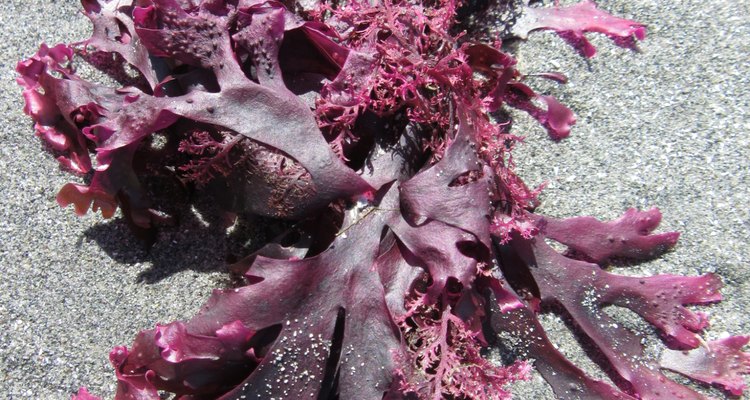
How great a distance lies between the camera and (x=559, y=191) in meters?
1.75

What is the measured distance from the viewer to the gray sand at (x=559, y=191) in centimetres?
160

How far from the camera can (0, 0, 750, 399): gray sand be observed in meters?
1.60

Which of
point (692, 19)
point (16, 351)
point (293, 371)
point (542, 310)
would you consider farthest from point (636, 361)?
point (16, 351)

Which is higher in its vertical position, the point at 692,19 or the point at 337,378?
the point at 692,19

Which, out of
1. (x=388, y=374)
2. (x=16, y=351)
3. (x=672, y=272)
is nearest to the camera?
(x=388, y=374)

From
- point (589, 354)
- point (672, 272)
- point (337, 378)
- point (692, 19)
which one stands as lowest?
point (337, 378)

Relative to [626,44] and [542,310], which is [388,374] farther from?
[626,44]

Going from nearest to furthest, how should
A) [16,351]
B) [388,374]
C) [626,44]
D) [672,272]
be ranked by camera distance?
[388,374], [16,351], [672,272], [626,44]

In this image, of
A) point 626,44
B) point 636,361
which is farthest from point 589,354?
point 626,44

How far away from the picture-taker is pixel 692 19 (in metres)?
1.89

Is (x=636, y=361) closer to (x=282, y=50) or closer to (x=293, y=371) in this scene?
(x=293, y=371)

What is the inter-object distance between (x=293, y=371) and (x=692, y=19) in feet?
5.10

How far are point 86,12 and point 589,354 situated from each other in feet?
5.41

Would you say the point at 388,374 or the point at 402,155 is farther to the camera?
the point at 402,155
